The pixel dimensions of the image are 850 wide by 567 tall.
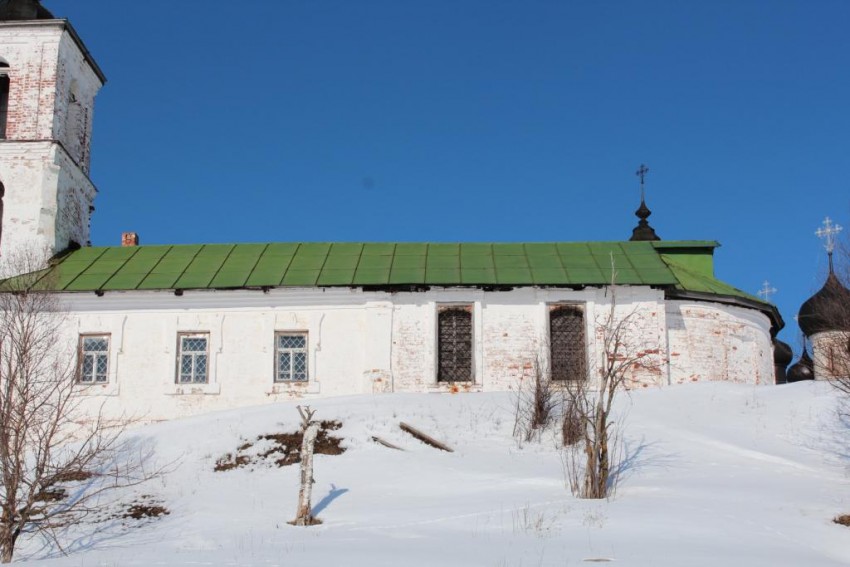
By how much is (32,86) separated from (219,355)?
30.6 ft

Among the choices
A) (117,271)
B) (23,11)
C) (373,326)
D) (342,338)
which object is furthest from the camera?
(23,11)

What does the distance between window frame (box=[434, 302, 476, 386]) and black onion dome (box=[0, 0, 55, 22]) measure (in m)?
13.4

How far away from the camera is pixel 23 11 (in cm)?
2705

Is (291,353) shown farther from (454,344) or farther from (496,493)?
(496,493)

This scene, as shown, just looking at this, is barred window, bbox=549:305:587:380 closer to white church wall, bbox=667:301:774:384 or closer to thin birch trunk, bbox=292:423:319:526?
white church wall, bbox=667:301:774:384

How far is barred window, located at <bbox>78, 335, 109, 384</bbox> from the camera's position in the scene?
2328cm

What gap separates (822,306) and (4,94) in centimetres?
2229

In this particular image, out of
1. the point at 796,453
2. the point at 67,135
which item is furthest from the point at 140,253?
the point at 796,453

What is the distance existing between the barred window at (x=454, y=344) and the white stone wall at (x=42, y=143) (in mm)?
10354

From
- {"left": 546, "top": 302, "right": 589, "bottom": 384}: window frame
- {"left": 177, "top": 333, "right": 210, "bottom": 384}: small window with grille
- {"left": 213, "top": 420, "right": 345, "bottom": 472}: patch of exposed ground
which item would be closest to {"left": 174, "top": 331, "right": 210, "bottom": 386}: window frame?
{"left": 177, "top": 333, "right": 210, "bottom": 384}: small window with grille

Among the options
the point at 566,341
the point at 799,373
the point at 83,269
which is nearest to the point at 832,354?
the point at 566,341

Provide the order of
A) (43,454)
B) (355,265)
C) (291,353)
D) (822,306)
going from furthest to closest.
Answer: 1. (822,306)
2. (355,265)
3. (291,353)
4. (43,454)

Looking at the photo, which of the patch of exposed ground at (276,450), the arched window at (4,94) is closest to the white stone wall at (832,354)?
the patch of exposed ground at (276,450)

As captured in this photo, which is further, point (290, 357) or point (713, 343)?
point (713, 343)
